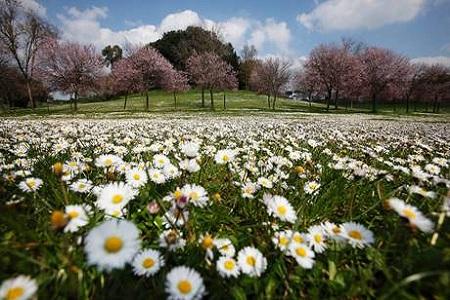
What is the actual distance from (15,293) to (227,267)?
2.62ft

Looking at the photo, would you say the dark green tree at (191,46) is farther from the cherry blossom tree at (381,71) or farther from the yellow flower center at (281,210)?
the yellow flower center at (281,210)

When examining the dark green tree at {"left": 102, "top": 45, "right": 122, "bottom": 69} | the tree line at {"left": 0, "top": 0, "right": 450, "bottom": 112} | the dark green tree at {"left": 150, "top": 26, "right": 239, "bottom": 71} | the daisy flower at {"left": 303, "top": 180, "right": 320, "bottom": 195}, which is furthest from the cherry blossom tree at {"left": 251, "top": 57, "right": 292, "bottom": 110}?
the dark green tree at {"left": 102, "top": 45, "right": 122, "bottom": 69}

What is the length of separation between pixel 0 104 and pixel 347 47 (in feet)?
213

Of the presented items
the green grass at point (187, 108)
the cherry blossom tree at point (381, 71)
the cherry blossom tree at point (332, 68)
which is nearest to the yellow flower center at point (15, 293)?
the green grass at point (187, 108)

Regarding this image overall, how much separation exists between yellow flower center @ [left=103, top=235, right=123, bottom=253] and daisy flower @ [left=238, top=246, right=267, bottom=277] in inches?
23.3

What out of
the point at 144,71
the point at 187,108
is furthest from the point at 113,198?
the point at 144,71

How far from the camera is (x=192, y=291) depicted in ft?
3.38

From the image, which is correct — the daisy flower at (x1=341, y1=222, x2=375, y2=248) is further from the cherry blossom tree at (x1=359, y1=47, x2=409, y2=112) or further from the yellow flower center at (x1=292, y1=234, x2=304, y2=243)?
the cherry blossom tree at (x1=359, y1=47, x2=409, y2=112)

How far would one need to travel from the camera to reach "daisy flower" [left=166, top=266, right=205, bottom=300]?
1.01m

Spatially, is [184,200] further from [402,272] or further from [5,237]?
[402,272]

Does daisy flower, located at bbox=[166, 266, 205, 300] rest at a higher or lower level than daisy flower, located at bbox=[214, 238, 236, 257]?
higher

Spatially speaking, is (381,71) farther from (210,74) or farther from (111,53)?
(111,53)

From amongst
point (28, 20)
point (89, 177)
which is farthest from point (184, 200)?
point (28, 20)

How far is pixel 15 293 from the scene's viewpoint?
86 centimetres
